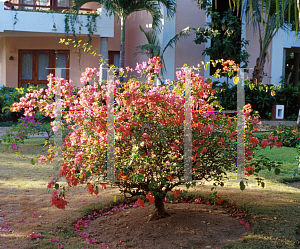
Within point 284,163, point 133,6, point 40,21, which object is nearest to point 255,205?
point 284,163

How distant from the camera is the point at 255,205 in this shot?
4598 mm

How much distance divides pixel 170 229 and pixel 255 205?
1.34 m

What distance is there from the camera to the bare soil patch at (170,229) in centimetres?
359

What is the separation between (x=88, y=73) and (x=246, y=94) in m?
11.9

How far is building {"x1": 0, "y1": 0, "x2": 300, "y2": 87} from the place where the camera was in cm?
1345

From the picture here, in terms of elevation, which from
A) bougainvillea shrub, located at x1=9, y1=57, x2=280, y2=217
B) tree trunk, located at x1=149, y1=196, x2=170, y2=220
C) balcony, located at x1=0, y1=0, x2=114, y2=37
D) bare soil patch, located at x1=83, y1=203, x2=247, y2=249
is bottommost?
bare soil patch, located at x1=83, y1=203, x2=247, y2=249

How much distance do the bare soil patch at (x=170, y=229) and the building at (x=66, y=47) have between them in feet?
32.5

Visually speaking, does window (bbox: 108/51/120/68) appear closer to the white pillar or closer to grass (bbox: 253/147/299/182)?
the white pillar

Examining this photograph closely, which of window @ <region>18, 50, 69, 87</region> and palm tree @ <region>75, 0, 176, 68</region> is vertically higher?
palm tree @ <region>75, 0, 176, 68</region>

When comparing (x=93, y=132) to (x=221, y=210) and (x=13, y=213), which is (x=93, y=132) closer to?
(x=13, y=213)

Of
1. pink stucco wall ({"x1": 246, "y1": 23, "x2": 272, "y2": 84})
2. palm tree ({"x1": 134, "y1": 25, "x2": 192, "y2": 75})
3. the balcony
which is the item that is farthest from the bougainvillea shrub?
pink stucco wall ({"x1": 246, "y1": 23, "x2": 272, "y2": 84})

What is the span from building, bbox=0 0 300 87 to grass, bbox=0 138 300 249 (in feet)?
24.3

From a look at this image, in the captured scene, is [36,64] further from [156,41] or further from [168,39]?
[168,39]

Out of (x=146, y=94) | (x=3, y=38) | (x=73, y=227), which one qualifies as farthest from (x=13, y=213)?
(x=3, y=38)
